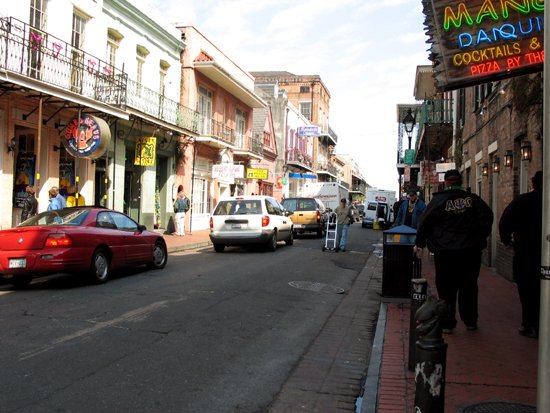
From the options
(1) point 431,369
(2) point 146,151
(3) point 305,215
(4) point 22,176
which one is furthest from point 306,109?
(1) point 431,369

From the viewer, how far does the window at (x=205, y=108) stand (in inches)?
924

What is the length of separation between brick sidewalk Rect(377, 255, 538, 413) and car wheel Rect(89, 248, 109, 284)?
5.11m

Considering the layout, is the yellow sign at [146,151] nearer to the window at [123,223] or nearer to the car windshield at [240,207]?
the car windshield at [240,207]

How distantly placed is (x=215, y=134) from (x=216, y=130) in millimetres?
270

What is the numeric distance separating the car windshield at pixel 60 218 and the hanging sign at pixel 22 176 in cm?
556

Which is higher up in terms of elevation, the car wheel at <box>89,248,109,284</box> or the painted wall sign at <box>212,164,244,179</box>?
the painted wall sign at <box>212,164,244,179</box>

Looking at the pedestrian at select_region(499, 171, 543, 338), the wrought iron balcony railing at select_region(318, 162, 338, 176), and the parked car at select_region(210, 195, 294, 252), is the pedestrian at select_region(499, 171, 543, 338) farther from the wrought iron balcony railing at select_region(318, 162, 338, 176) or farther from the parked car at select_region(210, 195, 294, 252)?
the wrought iron balcony railing at select_region(318, 162, 338, 176)

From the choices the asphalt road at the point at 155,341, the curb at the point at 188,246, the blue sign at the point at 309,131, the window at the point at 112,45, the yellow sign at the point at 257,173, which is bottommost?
the asphalt road at the point at 155,341

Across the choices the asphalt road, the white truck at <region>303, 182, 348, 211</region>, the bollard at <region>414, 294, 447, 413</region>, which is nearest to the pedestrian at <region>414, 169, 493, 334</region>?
the asphalt road

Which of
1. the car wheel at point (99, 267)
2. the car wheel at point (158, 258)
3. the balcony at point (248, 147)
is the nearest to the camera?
the car wheel at point (99, 267)

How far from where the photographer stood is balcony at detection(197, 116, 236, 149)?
2300 cm

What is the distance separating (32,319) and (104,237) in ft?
9.69

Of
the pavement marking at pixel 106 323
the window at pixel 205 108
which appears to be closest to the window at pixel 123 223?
the pavement marking at pixel 106 323

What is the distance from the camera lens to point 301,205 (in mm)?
21422
